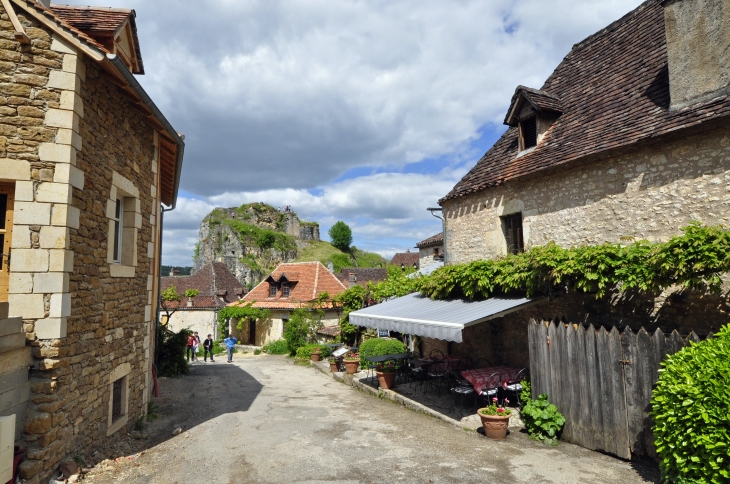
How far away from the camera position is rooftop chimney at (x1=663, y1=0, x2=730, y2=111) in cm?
753

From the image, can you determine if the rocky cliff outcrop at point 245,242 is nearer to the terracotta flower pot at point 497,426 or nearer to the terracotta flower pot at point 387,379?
the terracotta flower pot at point 387,379

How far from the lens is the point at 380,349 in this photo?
15.7m

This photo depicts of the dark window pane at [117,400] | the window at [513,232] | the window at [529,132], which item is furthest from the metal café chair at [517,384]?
the dark window pane at [117,400]

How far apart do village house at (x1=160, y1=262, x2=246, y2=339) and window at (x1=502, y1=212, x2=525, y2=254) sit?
25.2 meters

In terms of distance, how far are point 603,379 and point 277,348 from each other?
68.7 ft

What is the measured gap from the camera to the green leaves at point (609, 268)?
5883 millimetres

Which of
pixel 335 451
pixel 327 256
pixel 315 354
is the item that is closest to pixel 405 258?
pixel 327 256

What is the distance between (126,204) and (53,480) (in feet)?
14.9

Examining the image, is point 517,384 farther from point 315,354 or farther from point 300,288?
point 300,288

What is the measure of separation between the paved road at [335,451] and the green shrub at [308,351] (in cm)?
898

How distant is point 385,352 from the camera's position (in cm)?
1570

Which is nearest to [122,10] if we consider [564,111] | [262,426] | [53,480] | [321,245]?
[53,480]

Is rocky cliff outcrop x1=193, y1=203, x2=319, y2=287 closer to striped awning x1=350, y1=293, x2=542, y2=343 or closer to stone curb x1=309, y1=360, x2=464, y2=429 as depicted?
stone curb x1=309, y1=360, x2=464, y2=429

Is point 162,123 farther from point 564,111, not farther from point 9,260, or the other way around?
point 564,111
